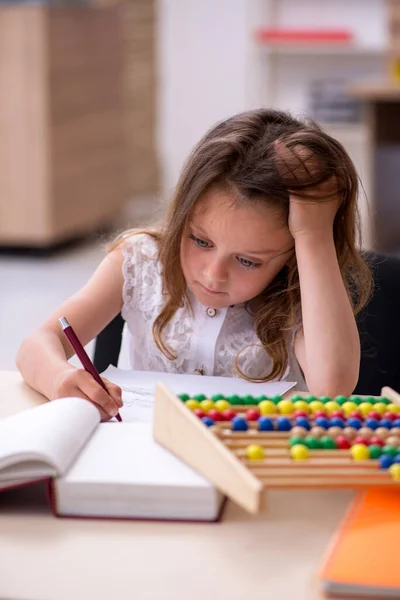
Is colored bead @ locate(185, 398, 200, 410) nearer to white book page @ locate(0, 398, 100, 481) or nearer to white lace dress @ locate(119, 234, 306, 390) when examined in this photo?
white book page @ locate(0, 398, 100, 481)

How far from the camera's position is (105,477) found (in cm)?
86

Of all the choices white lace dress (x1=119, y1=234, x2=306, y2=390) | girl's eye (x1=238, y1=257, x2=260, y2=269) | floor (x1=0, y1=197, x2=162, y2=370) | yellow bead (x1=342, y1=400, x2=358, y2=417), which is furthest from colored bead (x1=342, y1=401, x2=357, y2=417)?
floor (x1=0, y1=197, x2=162, y2=370)

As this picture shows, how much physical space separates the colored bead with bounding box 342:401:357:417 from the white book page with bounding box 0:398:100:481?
0.26 meters

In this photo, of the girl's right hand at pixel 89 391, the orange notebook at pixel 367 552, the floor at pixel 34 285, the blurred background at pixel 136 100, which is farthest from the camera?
the blurred background at pixel 136 100

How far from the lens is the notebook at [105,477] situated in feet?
2.79

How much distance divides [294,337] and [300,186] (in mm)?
261

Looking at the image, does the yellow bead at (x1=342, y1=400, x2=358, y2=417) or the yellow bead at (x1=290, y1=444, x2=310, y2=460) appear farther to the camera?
the yellow bead at (x1=342, y1=400, x2=358, y2=417)

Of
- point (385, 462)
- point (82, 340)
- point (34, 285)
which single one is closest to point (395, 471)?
point (385, 462)

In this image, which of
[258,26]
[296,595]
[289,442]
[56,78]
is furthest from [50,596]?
[258,26]

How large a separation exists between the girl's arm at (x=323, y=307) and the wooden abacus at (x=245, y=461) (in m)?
0.31

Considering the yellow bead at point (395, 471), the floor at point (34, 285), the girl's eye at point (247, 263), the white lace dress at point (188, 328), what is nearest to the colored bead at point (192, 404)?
the yellow bead at point (395, 471)

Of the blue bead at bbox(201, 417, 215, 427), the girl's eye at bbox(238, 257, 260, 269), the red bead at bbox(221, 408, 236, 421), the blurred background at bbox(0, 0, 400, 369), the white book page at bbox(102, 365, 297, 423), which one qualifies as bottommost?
the blurred background at bbox(0, 0, 400, 369)

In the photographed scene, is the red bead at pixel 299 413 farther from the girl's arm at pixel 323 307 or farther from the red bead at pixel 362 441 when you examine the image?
the girl's arm at pixel 323 307

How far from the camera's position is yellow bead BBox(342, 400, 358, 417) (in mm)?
1026
